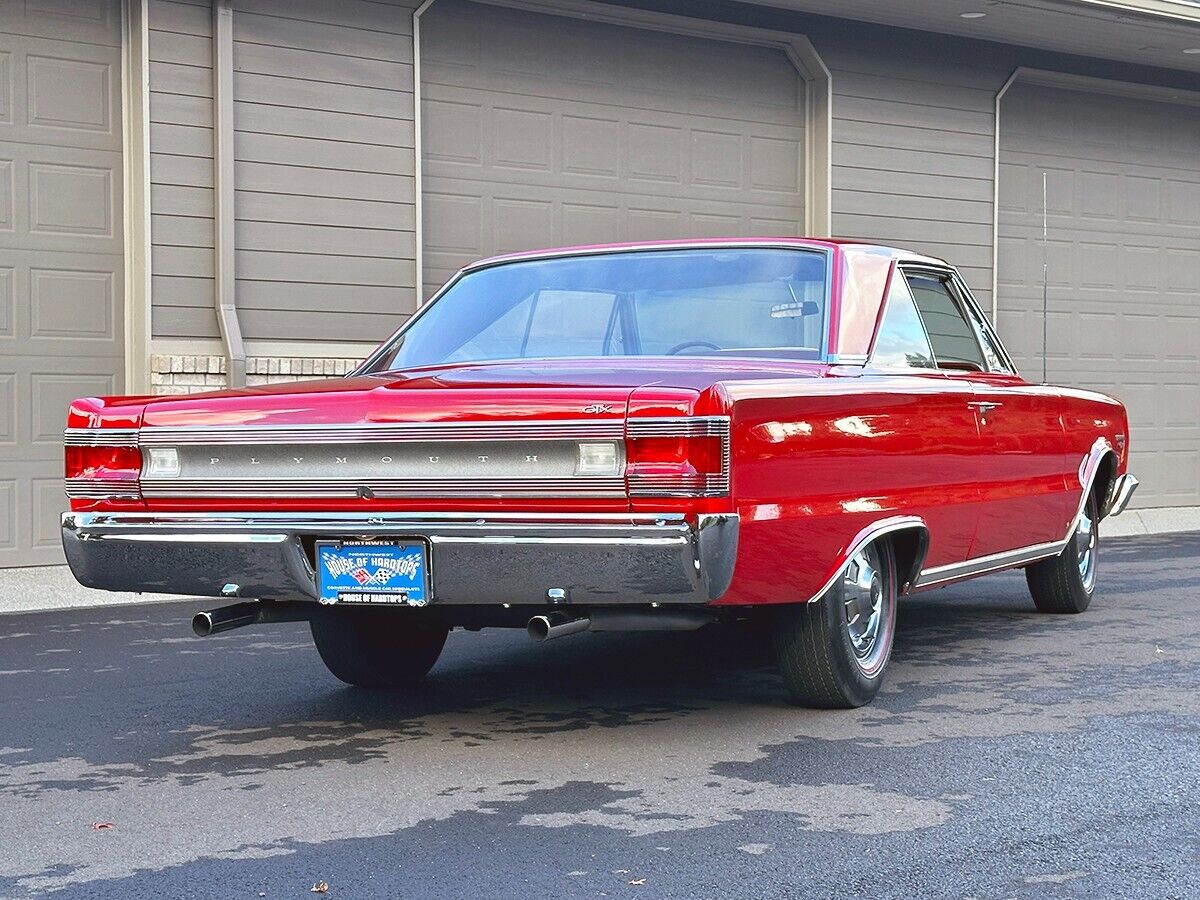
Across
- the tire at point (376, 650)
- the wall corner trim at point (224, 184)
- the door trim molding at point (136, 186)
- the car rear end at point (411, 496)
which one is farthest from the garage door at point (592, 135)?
the car rear end at point (411, 496)

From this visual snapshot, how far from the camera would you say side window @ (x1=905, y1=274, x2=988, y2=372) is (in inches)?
266

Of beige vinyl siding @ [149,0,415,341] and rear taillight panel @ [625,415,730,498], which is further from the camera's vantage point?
beige vinyl siding @ [149,0,415,341]

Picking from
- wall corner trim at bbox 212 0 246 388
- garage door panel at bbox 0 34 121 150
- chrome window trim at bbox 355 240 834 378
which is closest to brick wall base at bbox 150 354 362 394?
wall corner trim at bbox 212 0 246 388

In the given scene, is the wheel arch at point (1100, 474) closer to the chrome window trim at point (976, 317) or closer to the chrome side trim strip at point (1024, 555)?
the chrome side trim strip at point (1024, 555)

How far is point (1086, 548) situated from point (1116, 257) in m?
8.54

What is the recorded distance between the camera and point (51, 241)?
432 inches

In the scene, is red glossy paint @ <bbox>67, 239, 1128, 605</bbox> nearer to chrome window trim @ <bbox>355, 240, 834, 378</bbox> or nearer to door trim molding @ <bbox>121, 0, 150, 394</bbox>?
chrome window trim @ <bbox>355, 240, 834, 378</bbox>

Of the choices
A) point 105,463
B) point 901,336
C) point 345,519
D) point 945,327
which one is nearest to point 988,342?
point 945,327

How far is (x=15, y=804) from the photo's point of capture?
472 cm

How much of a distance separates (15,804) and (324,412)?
1.40 m

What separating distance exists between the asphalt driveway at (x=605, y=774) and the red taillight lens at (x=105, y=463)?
85 cm

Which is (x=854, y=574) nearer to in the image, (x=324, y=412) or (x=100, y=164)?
(x=324, y=412)

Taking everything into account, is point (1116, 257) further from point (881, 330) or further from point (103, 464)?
point (103, 464)

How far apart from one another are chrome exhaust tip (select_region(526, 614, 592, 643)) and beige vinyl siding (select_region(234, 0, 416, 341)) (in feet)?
22.6
